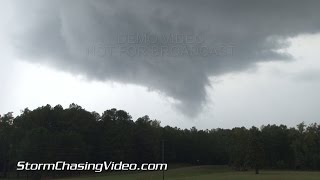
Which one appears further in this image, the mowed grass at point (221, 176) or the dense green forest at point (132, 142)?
the dense green forest at point (132, 142)

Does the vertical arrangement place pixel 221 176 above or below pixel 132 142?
below

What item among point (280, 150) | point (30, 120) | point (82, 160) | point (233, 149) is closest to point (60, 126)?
point (30, 120)

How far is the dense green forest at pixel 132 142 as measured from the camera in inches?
4427

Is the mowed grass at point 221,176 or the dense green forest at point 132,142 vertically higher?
the dense green forest at point 132,142

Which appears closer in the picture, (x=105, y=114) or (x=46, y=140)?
(x=46, y=140)

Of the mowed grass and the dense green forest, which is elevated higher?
the dense green forest

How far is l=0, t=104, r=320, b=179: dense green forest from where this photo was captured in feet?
369

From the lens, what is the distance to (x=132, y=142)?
465ft

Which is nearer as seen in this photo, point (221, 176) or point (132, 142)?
point (221, 176)

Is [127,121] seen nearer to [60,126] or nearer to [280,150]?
[60,126]

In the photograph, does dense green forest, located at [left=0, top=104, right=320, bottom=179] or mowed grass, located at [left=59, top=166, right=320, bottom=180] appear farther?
dense green forest, located at [left=0, top=104, right=320, bottom=179]

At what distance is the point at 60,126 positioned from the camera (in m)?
138

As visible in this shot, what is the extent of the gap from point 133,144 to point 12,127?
36451 mm

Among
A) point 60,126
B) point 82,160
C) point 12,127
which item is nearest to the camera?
point 82,160
